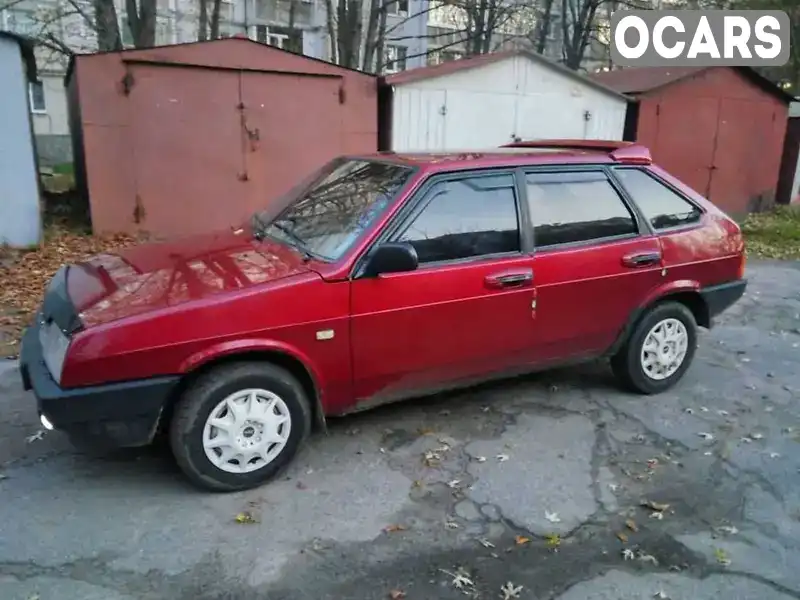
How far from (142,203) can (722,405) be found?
7220mm

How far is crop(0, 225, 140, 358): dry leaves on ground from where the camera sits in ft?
18.3

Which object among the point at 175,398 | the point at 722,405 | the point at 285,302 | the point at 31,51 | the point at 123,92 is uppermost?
the point at 31,51

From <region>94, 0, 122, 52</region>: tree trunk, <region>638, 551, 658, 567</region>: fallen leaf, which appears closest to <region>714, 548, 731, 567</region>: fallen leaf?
<region>638, 551, 658, 567</region>: fallen leaf

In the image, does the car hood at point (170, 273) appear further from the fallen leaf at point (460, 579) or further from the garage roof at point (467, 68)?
the garage roof at point (467, 68)

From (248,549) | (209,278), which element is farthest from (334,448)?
(209,278)

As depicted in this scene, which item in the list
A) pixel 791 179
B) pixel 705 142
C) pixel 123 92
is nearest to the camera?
pixel 123 92

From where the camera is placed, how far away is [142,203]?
8.38 meters

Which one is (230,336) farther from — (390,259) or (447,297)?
(447,297)

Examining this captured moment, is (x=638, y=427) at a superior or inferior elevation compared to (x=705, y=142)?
inferior

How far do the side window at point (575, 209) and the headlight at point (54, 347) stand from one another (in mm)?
2612

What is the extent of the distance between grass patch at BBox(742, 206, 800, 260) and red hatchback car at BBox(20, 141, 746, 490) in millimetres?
6526

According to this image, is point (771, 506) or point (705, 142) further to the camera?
point (705, 142)

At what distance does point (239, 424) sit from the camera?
3.13 meters

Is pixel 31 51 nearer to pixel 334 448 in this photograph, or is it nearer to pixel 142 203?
pixel 142 203
